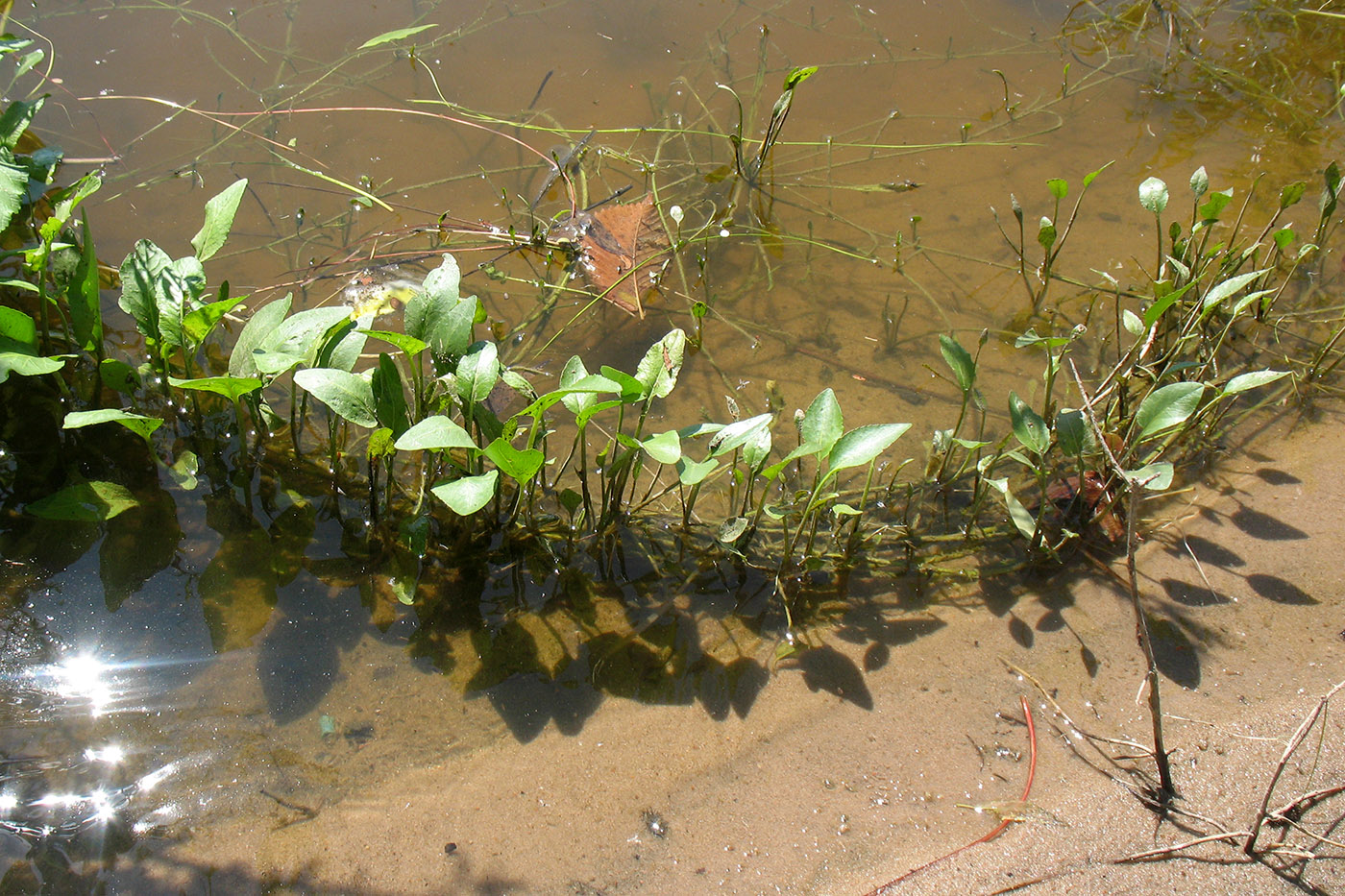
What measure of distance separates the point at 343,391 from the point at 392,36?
7.62 ft

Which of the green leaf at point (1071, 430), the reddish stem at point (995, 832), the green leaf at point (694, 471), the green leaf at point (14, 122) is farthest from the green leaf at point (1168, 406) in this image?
the green leaf at point (14, 122)

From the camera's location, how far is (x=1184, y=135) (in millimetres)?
3549

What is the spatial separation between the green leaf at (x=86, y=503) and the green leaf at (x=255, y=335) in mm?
408

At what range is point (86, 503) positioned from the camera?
2062 millimetres

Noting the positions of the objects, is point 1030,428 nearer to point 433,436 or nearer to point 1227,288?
point 1227,288

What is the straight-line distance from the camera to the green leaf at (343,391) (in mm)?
1801

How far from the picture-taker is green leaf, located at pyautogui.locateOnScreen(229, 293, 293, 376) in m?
2.04

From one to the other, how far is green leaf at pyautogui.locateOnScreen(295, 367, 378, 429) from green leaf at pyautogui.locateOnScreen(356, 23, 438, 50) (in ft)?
7.43

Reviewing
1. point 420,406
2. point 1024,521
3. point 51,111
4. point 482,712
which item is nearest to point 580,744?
point 482,712

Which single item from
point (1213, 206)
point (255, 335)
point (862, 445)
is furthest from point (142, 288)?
point (1213, 206)

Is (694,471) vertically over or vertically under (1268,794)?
over

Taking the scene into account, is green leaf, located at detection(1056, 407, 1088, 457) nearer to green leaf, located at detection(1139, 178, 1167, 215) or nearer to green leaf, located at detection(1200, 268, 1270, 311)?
green leaf, located at detection(1200, 268, 1270, 311)

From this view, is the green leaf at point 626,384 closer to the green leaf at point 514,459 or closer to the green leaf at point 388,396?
the green leaf at point 514,459

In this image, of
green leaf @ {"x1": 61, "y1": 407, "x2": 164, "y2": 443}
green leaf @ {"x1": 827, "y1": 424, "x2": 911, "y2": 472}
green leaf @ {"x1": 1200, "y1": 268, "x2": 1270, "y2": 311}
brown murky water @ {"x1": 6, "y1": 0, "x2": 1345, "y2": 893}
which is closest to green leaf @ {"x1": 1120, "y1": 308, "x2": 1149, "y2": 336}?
green leaf @ {"x1": 1200, "y1": 268, "x2": 1270, "y2": 311}
